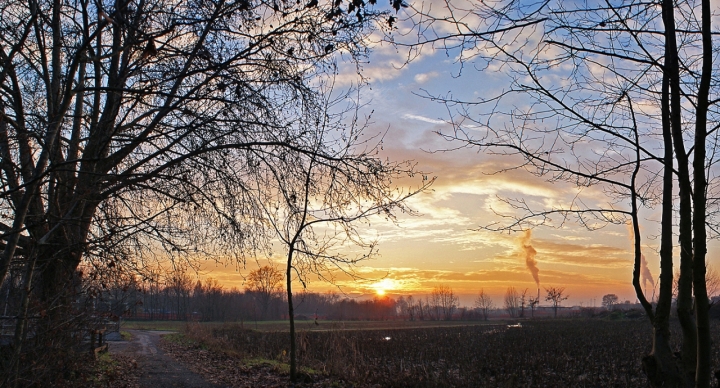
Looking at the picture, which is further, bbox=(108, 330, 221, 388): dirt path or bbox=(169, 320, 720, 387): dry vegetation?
bbox=(169, 320, 720, 387): dry vegetation

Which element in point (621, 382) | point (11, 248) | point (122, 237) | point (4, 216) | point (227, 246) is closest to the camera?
point (11, 248)

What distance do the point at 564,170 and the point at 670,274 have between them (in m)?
1.39

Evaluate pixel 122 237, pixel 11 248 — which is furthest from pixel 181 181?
pixel 11 248

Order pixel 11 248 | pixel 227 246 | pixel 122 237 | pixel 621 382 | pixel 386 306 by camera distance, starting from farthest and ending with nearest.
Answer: pixel 386 306, pixel 621 382, pixel 227 246, pixel 122 237, pixel 11 248

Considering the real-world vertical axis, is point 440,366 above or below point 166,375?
below

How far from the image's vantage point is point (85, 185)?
676 centimetres

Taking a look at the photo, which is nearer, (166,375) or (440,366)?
(166,375)

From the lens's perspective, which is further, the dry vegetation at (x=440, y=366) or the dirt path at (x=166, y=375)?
the dry vegetation at (x=440, y=366)

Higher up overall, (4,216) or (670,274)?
(4,216)

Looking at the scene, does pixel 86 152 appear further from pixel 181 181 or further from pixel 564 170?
pixel 564 170

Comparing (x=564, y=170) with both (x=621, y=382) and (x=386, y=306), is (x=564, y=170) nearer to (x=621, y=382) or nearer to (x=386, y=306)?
(x=621, y=382)

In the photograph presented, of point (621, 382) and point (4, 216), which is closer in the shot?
point (4, 216)

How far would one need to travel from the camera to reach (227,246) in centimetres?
780

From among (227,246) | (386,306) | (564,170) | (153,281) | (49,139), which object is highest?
(49,139)
